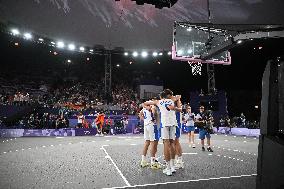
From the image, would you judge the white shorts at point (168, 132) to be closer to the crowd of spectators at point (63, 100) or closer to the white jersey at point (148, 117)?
the white jersey at point (148, 117)

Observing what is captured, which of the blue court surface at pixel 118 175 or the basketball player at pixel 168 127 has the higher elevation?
the basketball player at pixel 168 127

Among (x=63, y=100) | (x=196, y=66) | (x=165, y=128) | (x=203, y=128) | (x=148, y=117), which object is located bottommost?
(x=203, y=128)

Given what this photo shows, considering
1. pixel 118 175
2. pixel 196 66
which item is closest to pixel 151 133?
pixel 118 175

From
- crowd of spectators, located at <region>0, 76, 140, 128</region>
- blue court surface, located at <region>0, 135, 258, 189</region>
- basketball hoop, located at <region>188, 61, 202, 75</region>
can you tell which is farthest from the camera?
crowd of spectators, located at <region>0, 76, 140, 128</region>

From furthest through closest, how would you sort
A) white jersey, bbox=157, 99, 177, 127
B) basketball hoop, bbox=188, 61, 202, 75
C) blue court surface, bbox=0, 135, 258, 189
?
1. basketball hoop, bbox=188, 61, 202, 75
2. white jersey, bbox=157, 99, 177, 127
3. blue court surface, bbox=0, 135, 258, 189

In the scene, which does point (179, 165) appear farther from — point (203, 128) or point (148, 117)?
point (203, 128)

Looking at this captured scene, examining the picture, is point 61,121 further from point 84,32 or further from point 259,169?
point 259,169

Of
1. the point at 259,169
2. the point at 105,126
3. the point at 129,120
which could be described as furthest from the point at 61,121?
the point at 259,169

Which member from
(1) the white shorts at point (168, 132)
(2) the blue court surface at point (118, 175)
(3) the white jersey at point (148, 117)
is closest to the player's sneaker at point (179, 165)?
(2) the blue court surface at point (118, 175)

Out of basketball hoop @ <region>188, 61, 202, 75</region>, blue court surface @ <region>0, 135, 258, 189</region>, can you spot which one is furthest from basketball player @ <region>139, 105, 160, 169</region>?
basketball hoop @ <region>188, 61, 202, 75</region>

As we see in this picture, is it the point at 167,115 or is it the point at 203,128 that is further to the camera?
the point at 203,128

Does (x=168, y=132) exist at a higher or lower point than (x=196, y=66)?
lower

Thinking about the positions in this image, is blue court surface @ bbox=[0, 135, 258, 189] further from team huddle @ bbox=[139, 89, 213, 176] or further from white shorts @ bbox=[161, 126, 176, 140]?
white shorts @ bbox=[161, 126, 176, 140]

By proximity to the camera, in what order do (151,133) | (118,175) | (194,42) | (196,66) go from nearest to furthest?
(118,175) → (151,133) → (194,42) → (196,66)
